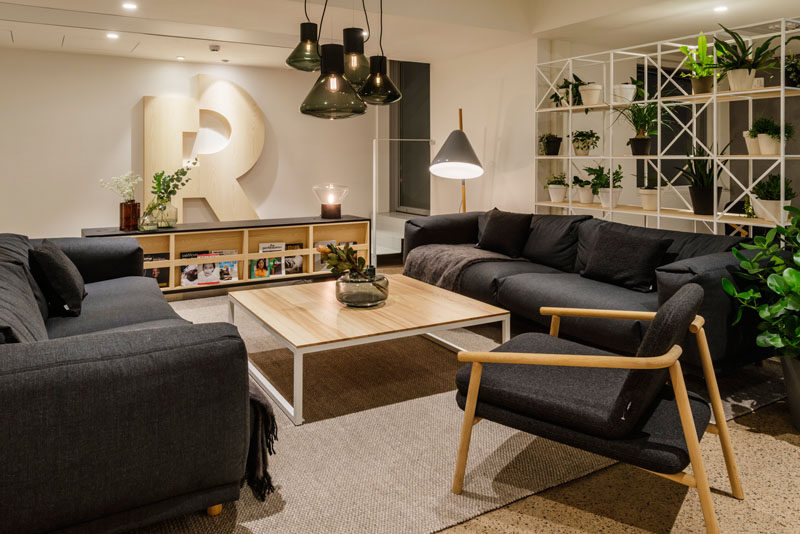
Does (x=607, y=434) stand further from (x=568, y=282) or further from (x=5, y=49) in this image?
(x=5, y=49)

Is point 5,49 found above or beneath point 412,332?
above

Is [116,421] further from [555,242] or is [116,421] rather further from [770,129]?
[770,129]

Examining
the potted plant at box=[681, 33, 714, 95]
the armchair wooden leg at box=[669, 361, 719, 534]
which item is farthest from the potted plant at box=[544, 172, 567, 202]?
the armchair wooden leg at box=[669, 361, 719, 534]

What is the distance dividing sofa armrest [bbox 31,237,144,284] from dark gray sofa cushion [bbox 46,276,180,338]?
152 mm

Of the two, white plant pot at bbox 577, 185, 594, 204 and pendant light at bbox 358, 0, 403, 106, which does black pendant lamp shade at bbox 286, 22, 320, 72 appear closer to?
pendant light at bbox 358, 0, 403, 106

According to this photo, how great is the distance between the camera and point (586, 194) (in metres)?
4.93

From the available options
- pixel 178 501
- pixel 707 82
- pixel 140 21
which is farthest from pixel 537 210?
pixel 178 501

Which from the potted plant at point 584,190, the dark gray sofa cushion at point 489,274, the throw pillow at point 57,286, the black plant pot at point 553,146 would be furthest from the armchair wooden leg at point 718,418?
the black plant pot at point 553,146

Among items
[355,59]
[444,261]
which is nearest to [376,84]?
[355,59]

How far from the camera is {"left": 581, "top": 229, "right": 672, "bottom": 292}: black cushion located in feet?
12.0

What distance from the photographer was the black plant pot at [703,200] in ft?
13.2

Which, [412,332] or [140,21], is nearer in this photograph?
[412,332]

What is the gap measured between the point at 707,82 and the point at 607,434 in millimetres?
2977

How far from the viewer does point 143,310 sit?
10.2 feet
